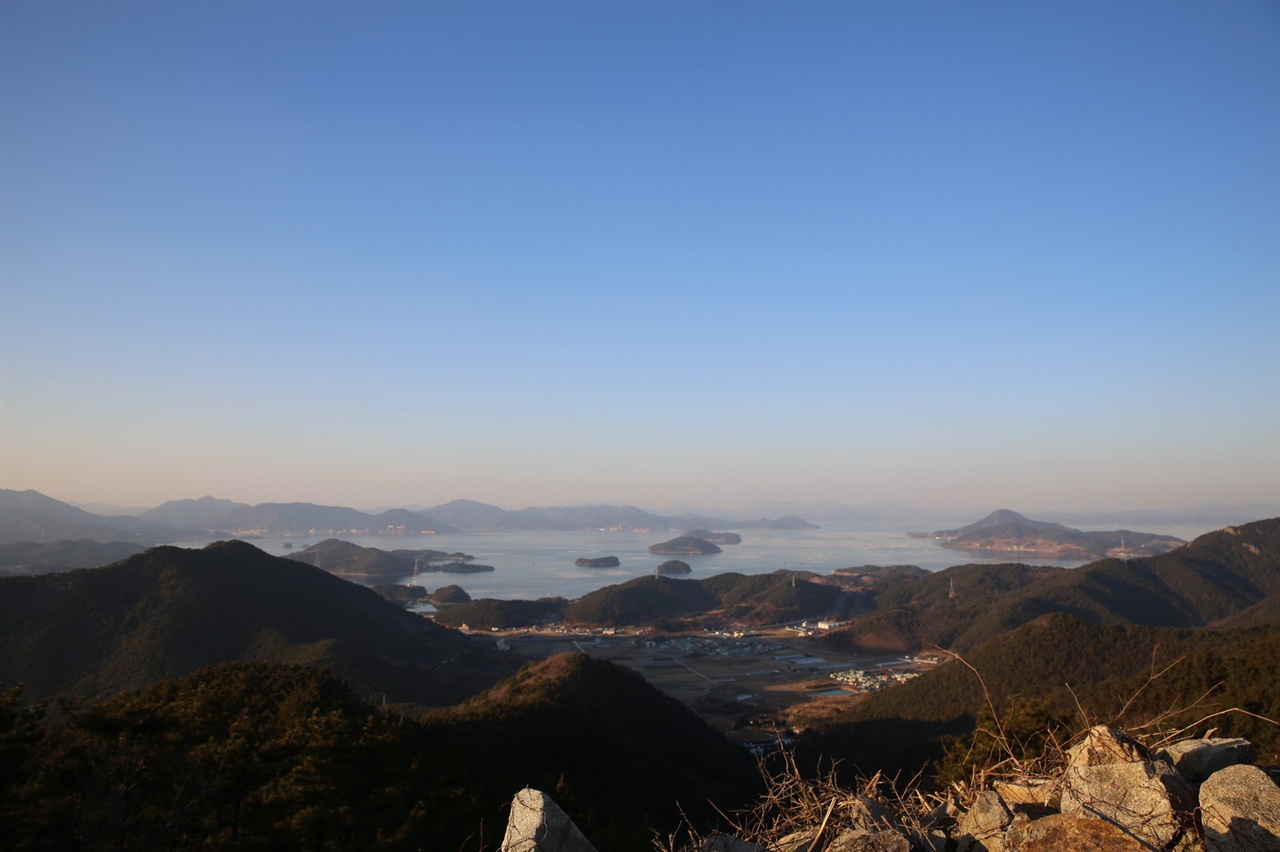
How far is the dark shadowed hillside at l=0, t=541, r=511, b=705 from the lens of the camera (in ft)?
98.1

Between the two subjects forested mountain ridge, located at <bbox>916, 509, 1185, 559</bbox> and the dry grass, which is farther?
forested mountain ridge, located at <bbox>916, 509, 1185, 559</bbox>

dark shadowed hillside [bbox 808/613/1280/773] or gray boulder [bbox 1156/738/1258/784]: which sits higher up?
gray boulder [bbox 1156/738/1258/784]

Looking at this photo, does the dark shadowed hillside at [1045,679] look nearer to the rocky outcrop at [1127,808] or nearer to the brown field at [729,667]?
the brown field at [729,667]

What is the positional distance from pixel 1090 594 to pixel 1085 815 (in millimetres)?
62611

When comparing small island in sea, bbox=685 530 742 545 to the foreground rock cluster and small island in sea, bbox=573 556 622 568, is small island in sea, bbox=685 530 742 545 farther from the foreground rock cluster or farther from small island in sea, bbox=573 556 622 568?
the foreground rock cluster

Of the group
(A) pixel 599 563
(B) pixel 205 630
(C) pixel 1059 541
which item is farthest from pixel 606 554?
(B) pixel 205 630

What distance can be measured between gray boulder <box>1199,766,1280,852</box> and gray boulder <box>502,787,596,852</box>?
6.42 ft

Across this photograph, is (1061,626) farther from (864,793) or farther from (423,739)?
(864,793)

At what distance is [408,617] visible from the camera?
45.2 metres

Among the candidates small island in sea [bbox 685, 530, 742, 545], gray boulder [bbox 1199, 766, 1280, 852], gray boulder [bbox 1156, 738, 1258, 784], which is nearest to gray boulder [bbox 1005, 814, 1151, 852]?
gray boulder [bbox 1199, 766, 1280, 852]

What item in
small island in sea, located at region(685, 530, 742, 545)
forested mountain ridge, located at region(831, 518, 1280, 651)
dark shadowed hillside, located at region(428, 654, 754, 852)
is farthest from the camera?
small island in sea, located at region(685, 530, 742, 545)

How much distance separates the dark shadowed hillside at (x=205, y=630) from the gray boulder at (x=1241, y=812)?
32790mm

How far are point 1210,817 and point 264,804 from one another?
10431 millimetres

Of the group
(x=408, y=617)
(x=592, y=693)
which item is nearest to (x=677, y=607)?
(x=408, y=617)
